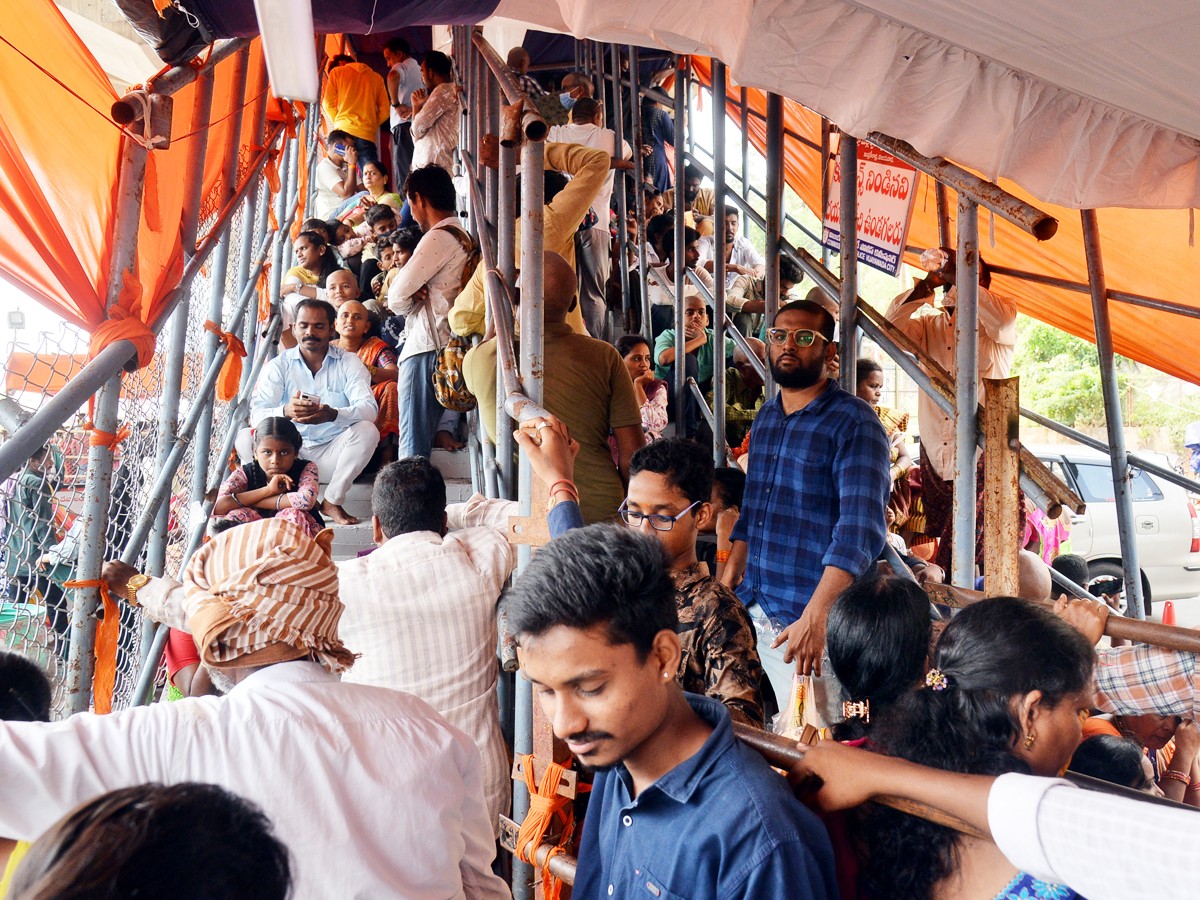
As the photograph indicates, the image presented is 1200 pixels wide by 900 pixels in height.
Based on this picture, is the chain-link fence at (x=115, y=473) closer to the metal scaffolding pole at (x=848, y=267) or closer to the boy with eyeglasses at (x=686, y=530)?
the boy with eyeglasses at (x=686, y=530)

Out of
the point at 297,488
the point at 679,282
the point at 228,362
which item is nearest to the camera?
the point at 228,362

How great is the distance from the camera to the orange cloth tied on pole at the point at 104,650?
2.41 meters

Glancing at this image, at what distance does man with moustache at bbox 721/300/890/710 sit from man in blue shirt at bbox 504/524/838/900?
4.59 ft

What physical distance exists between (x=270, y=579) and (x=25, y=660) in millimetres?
798

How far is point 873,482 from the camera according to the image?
9.87ft

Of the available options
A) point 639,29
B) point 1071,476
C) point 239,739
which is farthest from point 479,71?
point 1071,476

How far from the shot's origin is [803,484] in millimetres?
3176

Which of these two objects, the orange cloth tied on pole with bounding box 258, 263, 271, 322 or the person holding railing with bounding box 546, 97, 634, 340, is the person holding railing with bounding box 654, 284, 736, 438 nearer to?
the person holding railing with bounding box 546, 97, 634, 340

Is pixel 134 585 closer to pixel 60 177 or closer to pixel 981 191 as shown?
pixel 60 177

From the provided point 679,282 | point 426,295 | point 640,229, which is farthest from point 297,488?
point 640,229

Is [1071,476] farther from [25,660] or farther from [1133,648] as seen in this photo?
[25,660]

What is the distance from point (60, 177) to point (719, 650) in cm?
215

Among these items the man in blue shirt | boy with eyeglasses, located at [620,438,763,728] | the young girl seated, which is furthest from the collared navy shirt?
the young girl seated

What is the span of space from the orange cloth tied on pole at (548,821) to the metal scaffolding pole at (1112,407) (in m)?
3.38
